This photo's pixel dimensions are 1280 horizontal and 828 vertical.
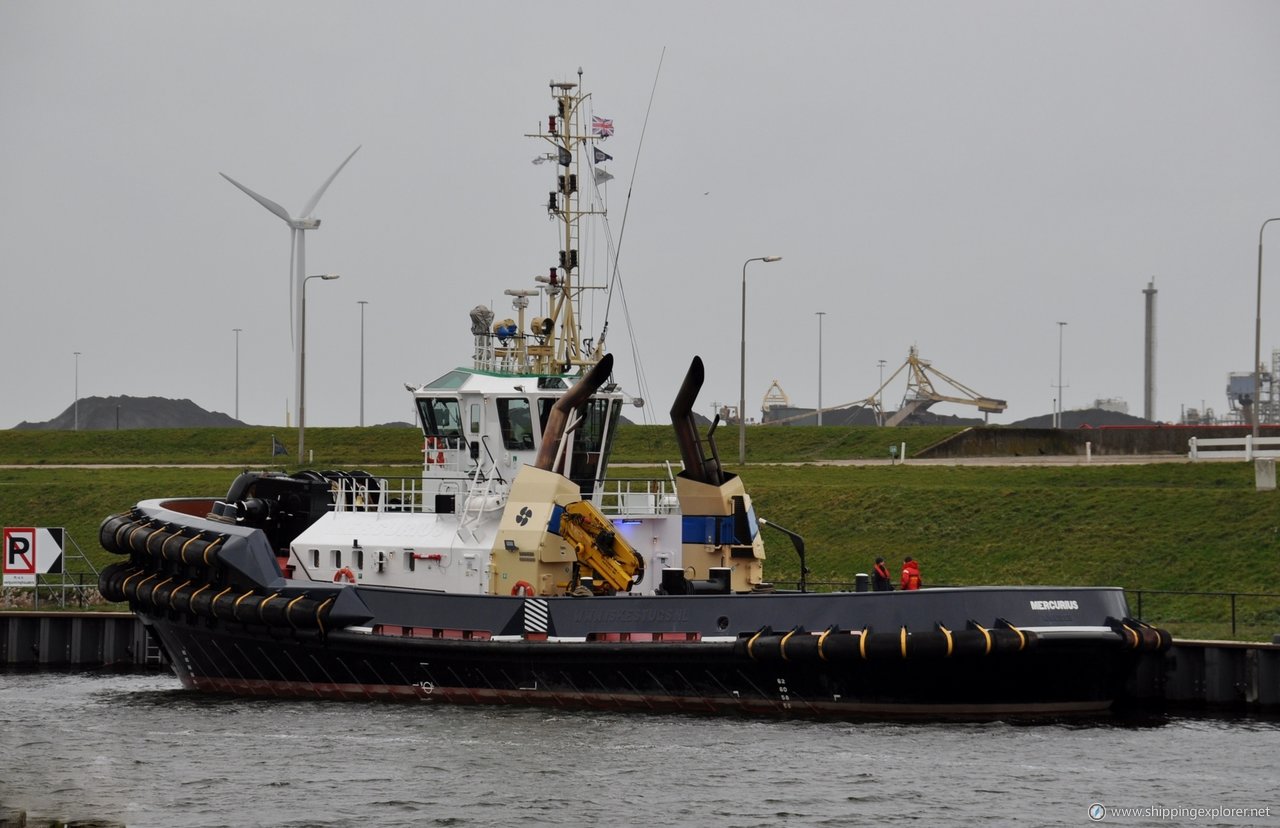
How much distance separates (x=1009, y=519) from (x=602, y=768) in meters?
14.8

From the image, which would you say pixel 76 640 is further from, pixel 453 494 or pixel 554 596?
pixel 554 596

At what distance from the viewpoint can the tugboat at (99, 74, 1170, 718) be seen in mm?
19047

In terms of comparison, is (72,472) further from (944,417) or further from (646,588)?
(944,417)

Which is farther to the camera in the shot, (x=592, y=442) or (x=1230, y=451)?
(x=1230, y=451)

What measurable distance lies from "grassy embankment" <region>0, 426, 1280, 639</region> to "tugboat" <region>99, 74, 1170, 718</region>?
5653 mm

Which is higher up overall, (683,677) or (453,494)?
(453,494)

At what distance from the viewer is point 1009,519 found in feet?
99.5

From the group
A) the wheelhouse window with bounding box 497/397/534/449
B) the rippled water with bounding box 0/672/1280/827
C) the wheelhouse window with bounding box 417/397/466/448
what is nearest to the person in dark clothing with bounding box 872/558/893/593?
the rippled water with bounding box 0/672/1280/827

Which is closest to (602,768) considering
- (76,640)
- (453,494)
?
(453,494)

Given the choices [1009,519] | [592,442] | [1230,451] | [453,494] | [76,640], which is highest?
[1230,451]

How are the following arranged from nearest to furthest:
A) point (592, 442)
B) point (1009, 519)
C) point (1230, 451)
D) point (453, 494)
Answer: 1. point (453, 494)
2. point (592, 442)
3. point (1009, 519)
4. point (1230, 451)

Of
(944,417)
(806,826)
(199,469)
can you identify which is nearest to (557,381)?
(806,826)

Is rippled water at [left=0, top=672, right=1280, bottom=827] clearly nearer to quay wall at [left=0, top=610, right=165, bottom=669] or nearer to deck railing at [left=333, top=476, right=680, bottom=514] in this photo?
deck railing at [left=333, top=476, right=680, bottom=514]

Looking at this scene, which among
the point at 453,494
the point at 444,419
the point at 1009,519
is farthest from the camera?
the point at 1009,519
